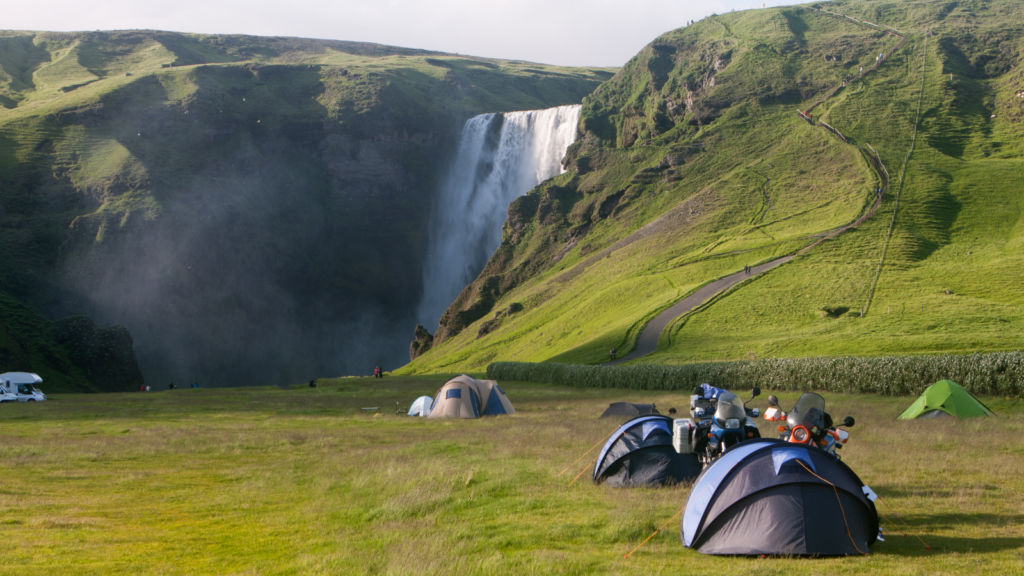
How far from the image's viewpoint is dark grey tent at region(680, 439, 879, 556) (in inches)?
366

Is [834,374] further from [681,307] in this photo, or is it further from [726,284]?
[726,284]

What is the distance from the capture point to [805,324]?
170 ft

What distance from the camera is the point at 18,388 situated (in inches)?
1861

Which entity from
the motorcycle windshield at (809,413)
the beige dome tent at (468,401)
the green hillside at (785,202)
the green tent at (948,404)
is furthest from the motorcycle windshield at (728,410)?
the green hillside at (785,202)

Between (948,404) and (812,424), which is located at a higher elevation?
(812,424)

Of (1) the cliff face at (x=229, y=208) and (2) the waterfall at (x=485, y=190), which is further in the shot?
(2) the waterfall at (x=485, y=190)

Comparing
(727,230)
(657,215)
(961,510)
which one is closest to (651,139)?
(657,215)

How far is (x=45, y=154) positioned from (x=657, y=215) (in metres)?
93.9

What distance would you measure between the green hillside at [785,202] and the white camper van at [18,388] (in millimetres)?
38489

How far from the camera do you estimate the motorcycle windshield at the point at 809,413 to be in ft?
34.4

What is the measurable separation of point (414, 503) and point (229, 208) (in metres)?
109

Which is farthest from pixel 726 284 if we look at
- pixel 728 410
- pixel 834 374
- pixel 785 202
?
pixel 728 410

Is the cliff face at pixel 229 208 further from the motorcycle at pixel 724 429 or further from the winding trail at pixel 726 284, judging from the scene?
the motorcycle at pixel 724 429

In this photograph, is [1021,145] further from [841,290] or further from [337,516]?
[337,516]
